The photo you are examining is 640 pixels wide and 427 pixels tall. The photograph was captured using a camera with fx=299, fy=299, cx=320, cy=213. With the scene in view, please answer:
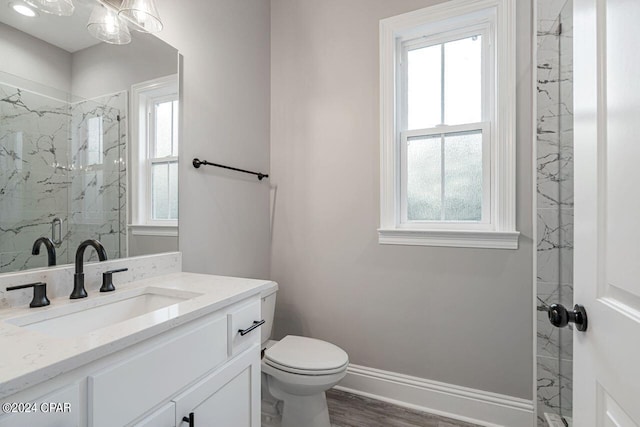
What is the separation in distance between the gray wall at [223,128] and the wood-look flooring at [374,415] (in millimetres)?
978

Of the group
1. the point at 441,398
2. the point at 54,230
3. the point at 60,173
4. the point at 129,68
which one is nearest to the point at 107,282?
the point at 54,230

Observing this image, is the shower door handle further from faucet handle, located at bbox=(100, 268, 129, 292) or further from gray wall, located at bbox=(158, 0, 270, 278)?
gray wall, located at bbox=(158, 0, 270, 278)

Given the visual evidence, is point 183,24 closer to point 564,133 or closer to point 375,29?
point 375,29

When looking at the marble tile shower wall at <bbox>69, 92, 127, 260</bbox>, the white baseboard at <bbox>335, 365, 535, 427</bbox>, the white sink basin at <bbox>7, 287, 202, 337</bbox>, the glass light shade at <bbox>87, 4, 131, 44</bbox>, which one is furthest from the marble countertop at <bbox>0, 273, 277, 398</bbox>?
the white baseboard at <bbox>335, 365, 535, 427</bbox>

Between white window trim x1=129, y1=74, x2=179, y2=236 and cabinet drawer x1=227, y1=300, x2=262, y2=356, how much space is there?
634 mm

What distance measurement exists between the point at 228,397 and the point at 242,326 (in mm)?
223

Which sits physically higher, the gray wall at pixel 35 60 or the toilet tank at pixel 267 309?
the gray wall at pixel 35 60

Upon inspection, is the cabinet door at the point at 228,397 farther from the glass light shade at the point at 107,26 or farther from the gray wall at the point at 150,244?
the glass light shade at the point at 107,26

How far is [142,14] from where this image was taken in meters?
1.24

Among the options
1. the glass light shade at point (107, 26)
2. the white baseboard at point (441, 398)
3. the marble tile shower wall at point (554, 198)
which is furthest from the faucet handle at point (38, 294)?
the marble tile shower wall at point (554, 198)

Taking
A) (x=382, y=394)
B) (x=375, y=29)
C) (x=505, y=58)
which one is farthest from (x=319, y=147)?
(x=382, y=394)

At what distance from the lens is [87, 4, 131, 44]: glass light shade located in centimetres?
117

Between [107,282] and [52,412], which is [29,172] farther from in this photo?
[52,412]

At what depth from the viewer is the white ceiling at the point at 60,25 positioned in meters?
0.95
